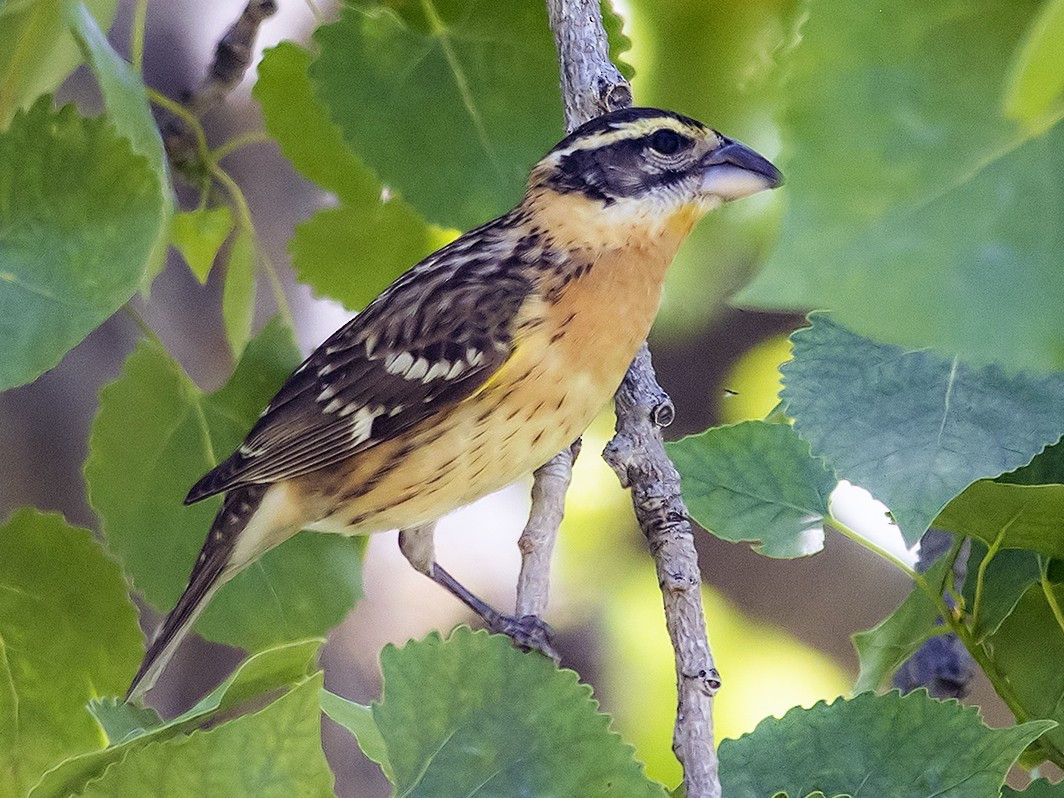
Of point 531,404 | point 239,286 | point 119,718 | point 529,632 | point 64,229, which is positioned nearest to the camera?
point 119,718

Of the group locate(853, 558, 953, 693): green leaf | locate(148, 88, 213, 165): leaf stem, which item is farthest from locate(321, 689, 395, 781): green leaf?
locate(148, 88, 213, 165): leaf stem

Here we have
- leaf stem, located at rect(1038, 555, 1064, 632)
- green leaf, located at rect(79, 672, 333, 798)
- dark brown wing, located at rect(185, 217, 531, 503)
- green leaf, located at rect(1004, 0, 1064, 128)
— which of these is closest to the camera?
green leaf, located at rect(1004, 0, 1064, 128)

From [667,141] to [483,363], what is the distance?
10.9 inches

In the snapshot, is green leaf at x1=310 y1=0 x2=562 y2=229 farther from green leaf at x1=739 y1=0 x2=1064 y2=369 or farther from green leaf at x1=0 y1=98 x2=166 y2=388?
green leaf at x1=739 y1=0 x2=1064 y2=369

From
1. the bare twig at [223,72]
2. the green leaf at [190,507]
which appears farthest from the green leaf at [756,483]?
the bare twig at [223,72]

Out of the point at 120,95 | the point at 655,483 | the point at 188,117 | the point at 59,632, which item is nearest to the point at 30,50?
the point at 120,95

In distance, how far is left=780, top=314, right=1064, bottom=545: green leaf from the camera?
2.02 ft

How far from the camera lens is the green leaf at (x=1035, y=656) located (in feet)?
2.67

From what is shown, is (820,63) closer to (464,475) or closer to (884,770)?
(884,770)

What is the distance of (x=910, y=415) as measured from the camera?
0.66m

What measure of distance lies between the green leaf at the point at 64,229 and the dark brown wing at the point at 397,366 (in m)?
0.35

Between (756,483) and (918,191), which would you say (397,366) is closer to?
(756,483)

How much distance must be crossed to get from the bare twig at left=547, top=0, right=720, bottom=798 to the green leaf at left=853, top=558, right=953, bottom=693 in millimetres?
152

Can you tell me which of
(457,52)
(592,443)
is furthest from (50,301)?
(592,443)
